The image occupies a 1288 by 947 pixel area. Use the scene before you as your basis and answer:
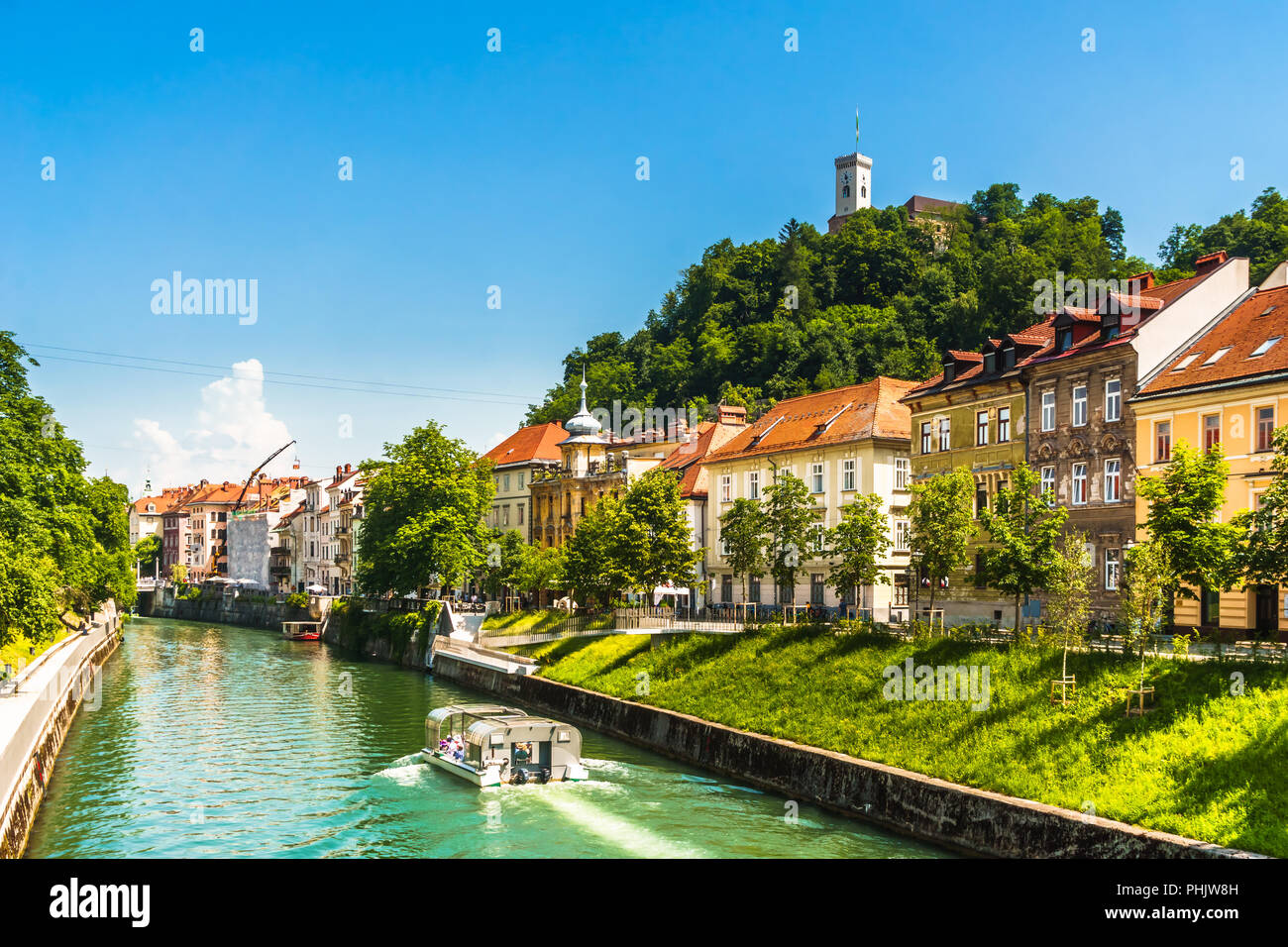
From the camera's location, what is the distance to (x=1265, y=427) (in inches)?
1356

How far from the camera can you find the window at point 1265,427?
34156 mm

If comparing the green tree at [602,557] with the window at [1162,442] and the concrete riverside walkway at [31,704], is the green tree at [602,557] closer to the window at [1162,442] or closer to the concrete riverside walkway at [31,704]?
the concrete riverside walkway at [31,704]

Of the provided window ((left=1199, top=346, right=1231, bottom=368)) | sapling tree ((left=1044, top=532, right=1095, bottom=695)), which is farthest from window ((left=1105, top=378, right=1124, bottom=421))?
sapling tree ((left=1044, top=532, right=1095, bottom=695))

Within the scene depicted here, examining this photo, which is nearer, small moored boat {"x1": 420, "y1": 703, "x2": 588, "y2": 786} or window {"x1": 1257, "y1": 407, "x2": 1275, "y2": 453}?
small moored boat {"x1": 420, "y1": 703, "x2": 588, "y2": 786}

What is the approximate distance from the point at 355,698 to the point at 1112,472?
118ft

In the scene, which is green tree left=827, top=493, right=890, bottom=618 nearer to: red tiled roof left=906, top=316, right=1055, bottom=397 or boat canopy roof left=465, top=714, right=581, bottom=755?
red tiled roof left=906, top=316, right=1055, bottom=397

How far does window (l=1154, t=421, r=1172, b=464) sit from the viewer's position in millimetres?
37500

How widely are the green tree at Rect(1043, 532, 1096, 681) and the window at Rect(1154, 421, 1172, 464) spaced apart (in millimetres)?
7623

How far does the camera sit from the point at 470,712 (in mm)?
36625

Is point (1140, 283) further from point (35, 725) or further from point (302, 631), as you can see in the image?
point (302, 631)

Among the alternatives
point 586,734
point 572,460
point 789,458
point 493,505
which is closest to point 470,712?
point 586,734

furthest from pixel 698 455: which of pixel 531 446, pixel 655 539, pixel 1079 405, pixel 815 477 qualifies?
pixel 1079 405
